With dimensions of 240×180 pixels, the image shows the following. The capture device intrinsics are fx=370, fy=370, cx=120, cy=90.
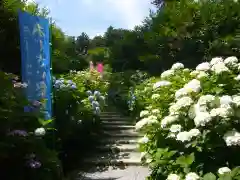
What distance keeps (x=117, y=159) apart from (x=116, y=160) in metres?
0.06

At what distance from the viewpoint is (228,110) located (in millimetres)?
2842

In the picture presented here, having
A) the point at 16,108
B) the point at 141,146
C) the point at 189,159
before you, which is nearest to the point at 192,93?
the point at 189,159

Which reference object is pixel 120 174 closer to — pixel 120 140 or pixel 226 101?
pixel 120 140

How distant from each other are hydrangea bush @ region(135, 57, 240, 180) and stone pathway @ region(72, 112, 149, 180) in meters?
1.81

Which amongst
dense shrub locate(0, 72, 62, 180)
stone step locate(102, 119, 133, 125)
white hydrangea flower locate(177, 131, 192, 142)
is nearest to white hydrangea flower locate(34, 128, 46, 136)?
dense shrub locate(0, 72, 62, 180)

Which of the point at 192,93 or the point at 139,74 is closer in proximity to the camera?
the point at 192,93

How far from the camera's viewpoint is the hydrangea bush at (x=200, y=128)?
286cm

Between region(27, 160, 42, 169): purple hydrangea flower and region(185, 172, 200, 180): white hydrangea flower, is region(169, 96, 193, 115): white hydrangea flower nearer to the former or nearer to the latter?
region(185, 172, 200, 180): white hydrangea flower

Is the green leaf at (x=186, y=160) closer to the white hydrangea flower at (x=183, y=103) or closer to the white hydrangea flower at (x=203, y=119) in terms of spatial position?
the white hydrangea flower at (x=203, y=119)

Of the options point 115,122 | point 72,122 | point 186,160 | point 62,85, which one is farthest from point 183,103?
point 115,122

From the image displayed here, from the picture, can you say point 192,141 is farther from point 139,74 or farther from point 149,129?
point 139,74

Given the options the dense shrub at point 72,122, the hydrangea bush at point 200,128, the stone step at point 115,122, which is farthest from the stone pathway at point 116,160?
the hydrangea bush at point 200,128

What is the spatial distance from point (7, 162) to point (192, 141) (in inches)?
80.7

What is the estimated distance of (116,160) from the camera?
6.19m
